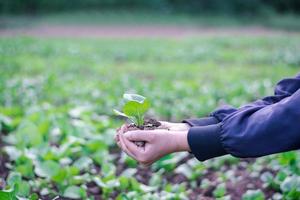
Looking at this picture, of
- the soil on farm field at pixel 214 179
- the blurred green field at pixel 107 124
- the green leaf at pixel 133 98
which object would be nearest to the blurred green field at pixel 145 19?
the blurred green field at pixel 107 124

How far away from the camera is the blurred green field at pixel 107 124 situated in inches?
121

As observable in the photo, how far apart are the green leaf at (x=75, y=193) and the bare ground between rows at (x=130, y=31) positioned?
1527 cm

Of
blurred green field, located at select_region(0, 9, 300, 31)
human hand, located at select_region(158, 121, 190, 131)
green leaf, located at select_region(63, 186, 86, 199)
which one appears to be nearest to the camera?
human hand, located at select_region(158, 121, 190, 131)

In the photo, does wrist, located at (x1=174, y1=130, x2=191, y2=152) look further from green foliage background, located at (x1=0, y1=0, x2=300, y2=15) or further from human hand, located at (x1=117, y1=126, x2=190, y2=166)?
green foliage background, located at (x1=0, y1=0, x2=300, y2=15)

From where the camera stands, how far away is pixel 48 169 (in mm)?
3109

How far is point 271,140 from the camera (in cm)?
195

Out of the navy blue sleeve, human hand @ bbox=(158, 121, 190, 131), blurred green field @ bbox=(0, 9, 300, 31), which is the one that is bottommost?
blurred green field @ bbox=(0, 9, 300, 31)

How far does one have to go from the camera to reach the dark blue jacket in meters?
1.91

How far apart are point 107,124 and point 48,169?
1.27m

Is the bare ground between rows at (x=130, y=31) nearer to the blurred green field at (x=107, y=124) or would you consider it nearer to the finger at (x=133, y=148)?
the blurred green field at (x=107, y=124)

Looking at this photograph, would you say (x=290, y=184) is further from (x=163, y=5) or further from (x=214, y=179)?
(x=163, y=5)

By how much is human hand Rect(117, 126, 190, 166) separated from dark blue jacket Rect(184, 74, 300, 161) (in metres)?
0.05

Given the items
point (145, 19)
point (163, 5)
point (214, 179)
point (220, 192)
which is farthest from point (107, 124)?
point (163, 5)

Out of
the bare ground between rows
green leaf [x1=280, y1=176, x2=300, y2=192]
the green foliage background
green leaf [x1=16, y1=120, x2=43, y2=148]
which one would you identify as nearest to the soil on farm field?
green leaf [x1=280, y1=176, x2=300, y2=192]
